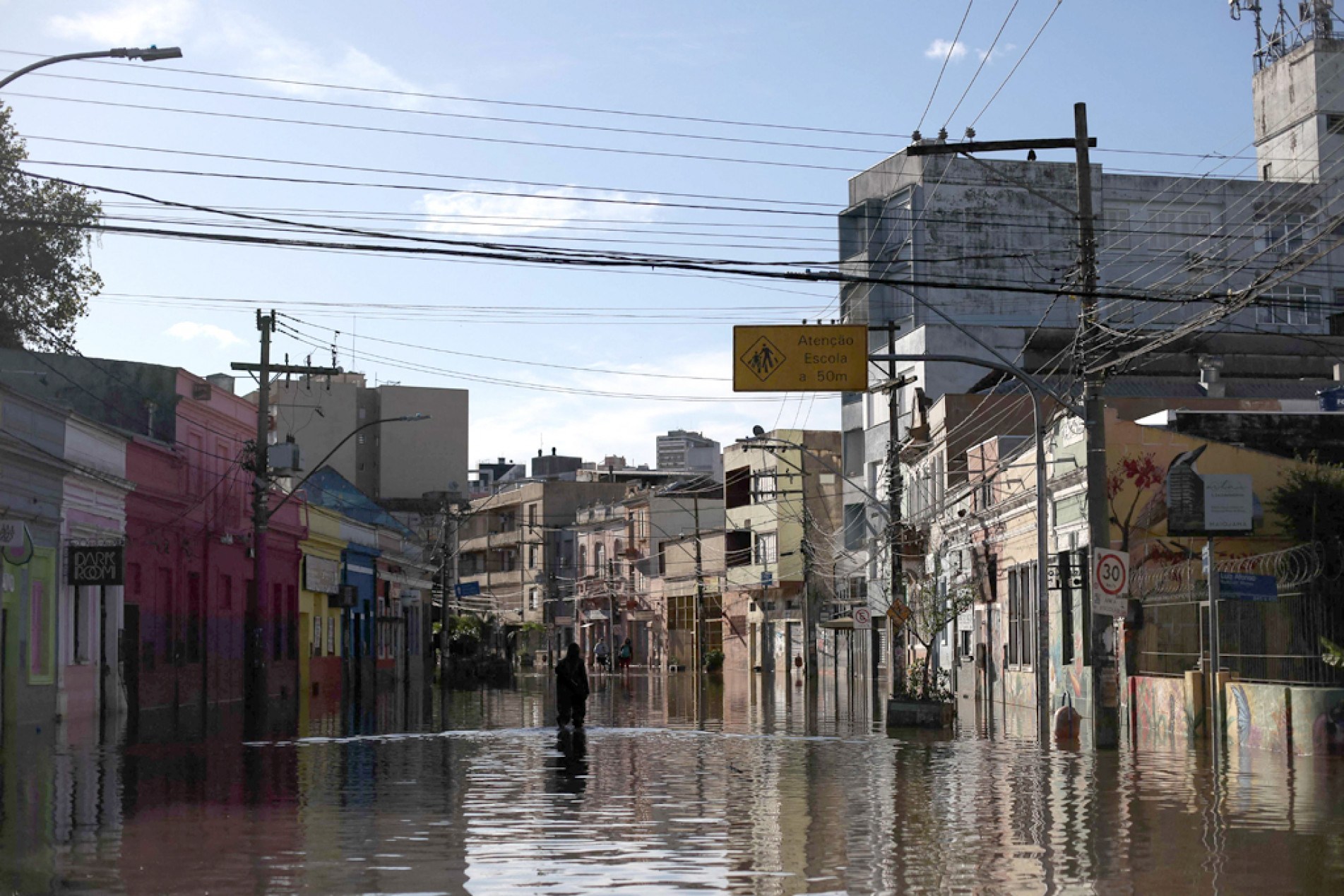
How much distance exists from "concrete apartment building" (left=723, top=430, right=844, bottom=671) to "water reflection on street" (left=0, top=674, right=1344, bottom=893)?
174 feet

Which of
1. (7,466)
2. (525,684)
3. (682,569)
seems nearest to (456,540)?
(682,569)

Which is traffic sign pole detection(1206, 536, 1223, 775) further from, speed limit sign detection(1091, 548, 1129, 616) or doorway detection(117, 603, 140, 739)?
doorway detection(117, 603, 140, 739)

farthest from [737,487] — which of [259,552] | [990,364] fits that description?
[990,364]

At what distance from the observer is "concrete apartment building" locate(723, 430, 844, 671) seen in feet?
271

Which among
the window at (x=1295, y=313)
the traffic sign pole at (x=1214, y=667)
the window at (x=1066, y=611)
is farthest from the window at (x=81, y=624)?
the window at (x=1295, y=313)

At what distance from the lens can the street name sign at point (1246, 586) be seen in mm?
24438

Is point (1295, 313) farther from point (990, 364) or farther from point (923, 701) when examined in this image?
point (990, 364)

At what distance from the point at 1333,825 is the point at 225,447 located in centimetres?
3922

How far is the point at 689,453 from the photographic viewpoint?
128 m

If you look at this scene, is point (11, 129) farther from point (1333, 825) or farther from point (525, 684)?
point (1333, 825)

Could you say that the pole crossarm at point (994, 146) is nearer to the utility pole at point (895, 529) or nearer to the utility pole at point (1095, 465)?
the utility pole at point (1095, 465)

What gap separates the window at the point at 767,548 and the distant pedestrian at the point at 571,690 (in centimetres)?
5305

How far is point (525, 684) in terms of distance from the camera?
218 ft

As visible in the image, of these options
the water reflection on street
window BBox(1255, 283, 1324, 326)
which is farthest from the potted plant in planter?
window BBox(1255, 283, 1324, 326)
